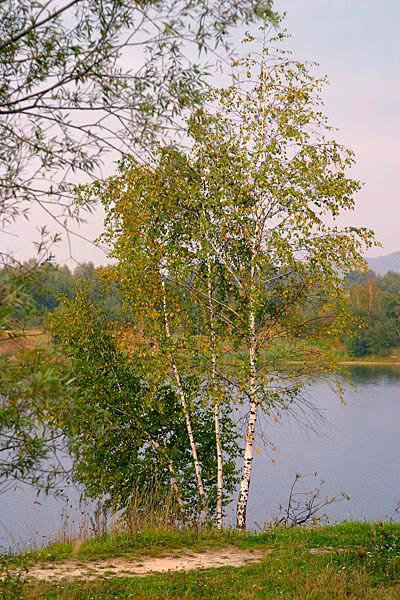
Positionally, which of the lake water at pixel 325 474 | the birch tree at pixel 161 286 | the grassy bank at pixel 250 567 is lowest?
the lake water at pixel 325 474

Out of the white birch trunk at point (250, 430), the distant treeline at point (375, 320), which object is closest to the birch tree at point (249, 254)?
the white birch trunk at point (250, 430)

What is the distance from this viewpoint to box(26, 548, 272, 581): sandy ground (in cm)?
821

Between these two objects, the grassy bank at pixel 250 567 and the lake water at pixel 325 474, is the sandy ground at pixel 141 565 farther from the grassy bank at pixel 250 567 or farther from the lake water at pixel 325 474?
the lake water at pixel 325 474

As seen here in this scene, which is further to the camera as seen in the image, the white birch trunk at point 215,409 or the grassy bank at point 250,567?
the white birch trunk at point 215,409

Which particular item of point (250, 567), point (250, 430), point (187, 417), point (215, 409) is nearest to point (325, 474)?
point (215, 409)

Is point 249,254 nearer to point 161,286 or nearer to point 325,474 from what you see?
point 161,286

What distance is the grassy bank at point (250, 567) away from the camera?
23.6 feet

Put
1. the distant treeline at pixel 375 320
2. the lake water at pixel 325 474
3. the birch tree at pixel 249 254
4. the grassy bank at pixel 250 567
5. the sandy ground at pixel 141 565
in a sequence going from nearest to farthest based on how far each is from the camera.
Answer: the grassy bank at pixel 250 567 < the sandy ground at pixel 141 565 < the birch tree at pixel 249 254 < the lake water at pixel 325 474 < the distant treeline at pixel 375 320

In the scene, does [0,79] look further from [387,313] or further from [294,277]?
[387,313]

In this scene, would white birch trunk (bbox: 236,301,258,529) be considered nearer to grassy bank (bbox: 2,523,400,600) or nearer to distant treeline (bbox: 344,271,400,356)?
grassy bank (bbox: 2,523,400,600)

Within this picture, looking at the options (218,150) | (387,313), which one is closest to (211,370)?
(218,150)

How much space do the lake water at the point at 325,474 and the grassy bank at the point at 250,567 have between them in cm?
142

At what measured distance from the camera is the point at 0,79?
5.14 meters

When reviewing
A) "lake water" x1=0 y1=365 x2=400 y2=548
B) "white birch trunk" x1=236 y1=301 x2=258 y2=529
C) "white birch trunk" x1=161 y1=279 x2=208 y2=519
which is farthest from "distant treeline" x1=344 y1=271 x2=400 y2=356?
"white birch trunk" x1=236 y1=301 x2=258 y2=529
